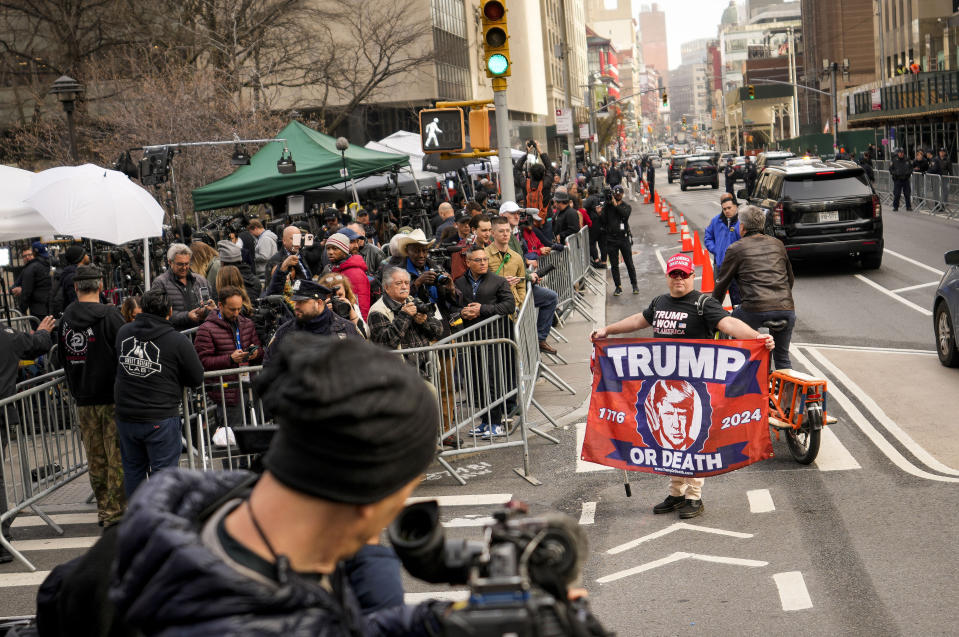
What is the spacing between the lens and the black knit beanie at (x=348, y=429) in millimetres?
1769

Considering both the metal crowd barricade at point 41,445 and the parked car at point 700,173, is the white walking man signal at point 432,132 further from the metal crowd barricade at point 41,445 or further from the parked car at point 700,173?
the parked car at point 700,173

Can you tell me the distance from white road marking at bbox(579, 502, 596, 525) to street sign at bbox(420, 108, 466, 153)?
780cm

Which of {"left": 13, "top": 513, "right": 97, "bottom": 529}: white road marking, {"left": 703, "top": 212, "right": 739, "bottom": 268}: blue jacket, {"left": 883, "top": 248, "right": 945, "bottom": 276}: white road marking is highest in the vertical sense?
{"left": 703, "top": 212, "right": 739, "bottom": 268}: blue jacket

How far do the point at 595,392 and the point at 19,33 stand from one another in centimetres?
3528

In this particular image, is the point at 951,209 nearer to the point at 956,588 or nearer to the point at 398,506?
the point at 956,588

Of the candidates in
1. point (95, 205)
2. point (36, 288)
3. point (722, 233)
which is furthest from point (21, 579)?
point (722, 233)

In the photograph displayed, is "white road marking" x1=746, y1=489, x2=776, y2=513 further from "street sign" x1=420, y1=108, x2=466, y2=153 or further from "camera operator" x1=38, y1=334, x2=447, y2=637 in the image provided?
"street sign" x1=420, y1=108, x2=466, y2=153

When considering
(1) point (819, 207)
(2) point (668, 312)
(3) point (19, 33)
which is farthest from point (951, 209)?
(3) point (19, 33)

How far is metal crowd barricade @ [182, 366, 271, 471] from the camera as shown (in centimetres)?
876

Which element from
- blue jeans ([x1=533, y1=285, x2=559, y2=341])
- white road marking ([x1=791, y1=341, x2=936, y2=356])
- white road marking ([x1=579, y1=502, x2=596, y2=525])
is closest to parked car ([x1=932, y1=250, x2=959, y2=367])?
white road marking ([x1=791, y1=341, x2=936, y2=356])

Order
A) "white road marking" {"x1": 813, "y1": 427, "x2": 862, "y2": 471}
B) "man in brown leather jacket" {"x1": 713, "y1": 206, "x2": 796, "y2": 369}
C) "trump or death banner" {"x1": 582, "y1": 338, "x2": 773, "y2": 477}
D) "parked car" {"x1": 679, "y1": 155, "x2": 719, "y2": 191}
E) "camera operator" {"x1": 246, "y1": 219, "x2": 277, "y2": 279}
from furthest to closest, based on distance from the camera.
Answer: "parked car" {"x1": 679, "y1": 155, "x2": 719, "y2": 191}
"camera operator" {"x1": 246, "y1": 219, "x2": 277, "y2": 279}
"man in brown leather jacket" {"x1": 713, "y1": 206, "x2": 796, "y2": 369}
"white road marking" {"x1": 813, "y1": 427, "x2": 862, "y2": 471}
"trump or death banner" {"x1": 582, "y1": 338, "x2": 773, "y2": 477}

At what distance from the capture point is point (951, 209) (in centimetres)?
3148

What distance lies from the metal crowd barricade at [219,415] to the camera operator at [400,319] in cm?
112

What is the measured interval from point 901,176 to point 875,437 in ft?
87.0
